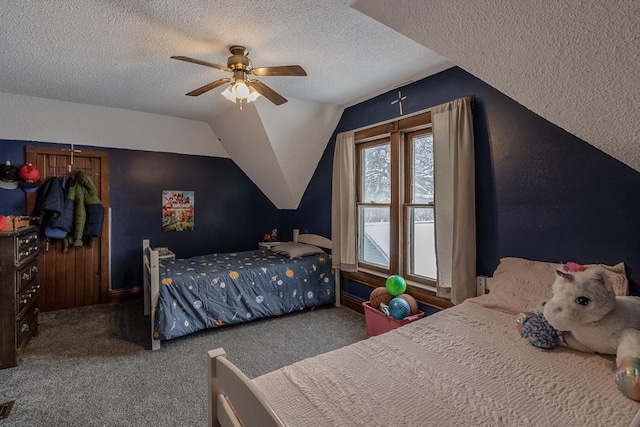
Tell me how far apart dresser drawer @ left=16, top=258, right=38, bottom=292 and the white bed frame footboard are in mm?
2399

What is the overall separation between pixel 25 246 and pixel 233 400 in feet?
9.35

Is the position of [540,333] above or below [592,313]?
below

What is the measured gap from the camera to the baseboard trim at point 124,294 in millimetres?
3930

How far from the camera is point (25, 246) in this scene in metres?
2.63

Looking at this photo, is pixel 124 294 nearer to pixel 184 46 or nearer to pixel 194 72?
pixel 194 72

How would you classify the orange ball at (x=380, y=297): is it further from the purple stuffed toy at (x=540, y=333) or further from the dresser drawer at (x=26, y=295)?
the dresser drawer at (x=26, y=295)

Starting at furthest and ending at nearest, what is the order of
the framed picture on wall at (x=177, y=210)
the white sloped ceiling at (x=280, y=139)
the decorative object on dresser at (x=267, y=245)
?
1. the decorative object on dresser at (x=267, y=245)
2. the framed picture on wall at (x=177, y=210)
3. the white sloped ceiling at (x=280, y=139)

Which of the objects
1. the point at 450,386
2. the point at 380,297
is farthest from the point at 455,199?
the point at 450,386

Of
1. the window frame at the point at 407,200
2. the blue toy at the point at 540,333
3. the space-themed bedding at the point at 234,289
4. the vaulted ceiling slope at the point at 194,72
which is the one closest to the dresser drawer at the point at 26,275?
the space-themed bedding at the point at 234,289

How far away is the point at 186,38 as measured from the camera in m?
2.08

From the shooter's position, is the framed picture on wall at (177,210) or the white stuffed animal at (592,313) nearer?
the white stuffed animal at (592,313)

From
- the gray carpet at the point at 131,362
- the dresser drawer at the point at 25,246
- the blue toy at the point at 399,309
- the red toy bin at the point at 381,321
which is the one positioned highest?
the dresser drawer at the point at 25,246

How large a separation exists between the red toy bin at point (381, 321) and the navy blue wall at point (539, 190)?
684 mm

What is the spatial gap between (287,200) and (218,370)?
3.61 m
